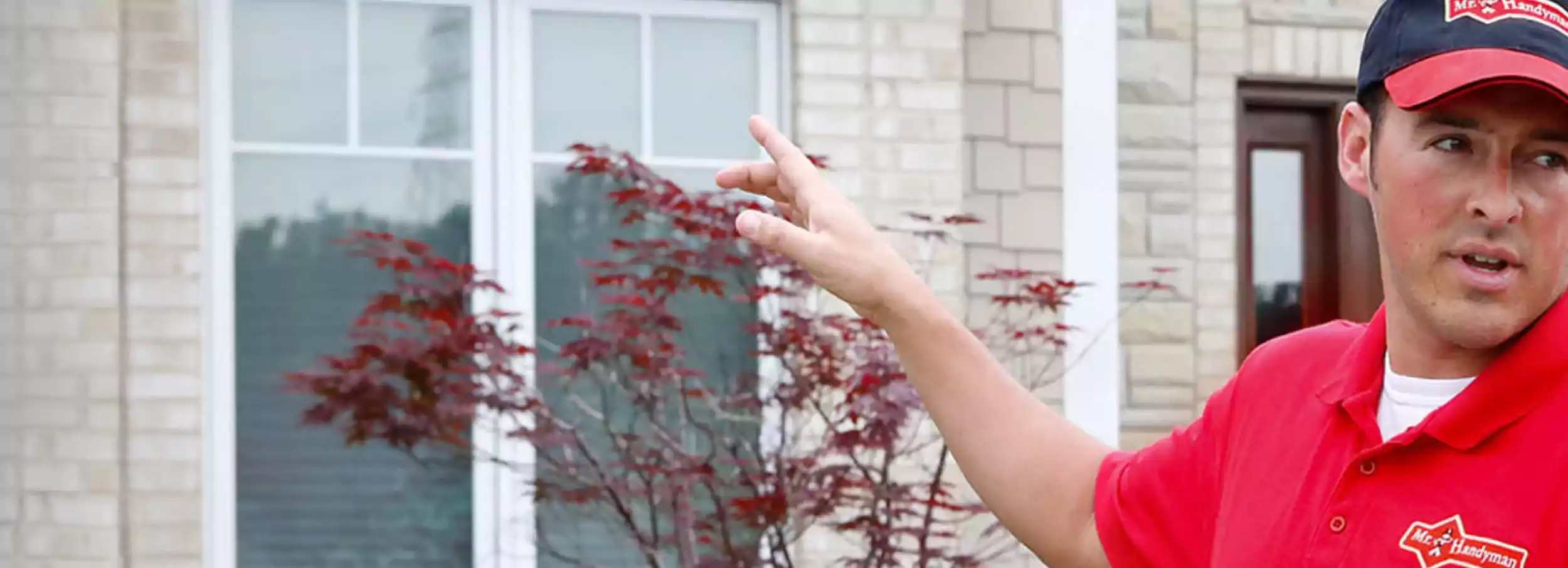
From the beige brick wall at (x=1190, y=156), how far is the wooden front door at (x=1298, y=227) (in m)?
0.12

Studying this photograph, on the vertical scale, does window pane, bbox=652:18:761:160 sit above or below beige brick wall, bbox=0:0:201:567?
above

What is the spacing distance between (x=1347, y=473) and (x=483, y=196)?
3.43 meters

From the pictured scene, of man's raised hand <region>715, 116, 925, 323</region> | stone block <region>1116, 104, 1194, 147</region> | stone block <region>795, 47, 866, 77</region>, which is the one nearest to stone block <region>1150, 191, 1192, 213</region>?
stone block <region>1116, 104, 1194, 147</region>

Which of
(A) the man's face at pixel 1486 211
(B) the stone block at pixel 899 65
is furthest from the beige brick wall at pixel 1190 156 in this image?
(A) the man's face at pixel 1486 211

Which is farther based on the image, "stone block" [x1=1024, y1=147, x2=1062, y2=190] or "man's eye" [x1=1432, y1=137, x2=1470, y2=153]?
"stone block" [x1=1024, y1=147, x2=1062, y2=190]

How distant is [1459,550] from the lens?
1.08 m

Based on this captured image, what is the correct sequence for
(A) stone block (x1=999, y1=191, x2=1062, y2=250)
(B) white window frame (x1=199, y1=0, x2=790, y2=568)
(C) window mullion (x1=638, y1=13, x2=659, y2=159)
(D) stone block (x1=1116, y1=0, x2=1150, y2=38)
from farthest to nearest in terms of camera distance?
1. (D) stone block (x1=1116, y1=0, x2=1150, y2=38)
2. (A) stone block (x1=999, y1=191, x2=1062, y2=250)
3. (C) window mullion (x1=638, y1=13, x2=659, y2=159)
4. (B) white window frame (x1=199, y1=0, x2=790, y2=568)

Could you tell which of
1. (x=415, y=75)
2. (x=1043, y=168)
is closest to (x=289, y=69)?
(x=415, y=75)

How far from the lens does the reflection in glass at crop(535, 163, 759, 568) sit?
4379 mm

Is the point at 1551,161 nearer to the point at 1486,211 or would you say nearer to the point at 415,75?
the point at 1486,211

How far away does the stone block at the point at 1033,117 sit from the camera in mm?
4848

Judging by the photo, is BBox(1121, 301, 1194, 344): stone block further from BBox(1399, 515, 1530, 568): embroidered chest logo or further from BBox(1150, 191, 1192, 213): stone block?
BBox(1399, 515, 1530, 568): embroidered chest logo

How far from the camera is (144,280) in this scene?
13.3 ft

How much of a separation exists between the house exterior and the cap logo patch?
133 inches
